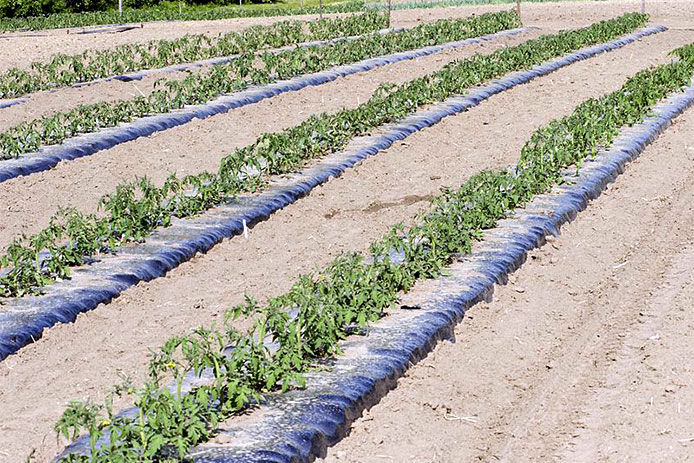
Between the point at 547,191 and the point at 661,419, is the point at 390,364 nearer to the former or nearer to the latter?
the point at 661,419

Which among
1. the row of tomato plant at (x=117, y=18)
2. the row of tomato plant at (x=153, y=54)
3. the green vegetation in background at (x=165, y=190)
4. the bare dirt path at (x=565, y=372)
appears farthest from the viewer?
the row of tomato plant at (x=117, y=18)

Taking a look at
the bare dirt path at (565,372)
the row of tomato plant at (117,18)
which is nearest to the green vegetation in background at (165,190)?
the bare dirt path at (565,372)

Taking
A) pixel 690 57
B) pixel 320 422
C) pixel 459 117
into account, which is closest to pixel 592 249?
pixel 320 422

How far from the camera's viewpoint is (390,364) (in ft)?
18.2

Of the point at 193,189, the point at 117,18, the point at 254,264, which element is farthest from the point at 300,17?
the point at 254,264

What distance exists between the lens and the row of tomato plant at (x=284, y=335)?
4426 mm

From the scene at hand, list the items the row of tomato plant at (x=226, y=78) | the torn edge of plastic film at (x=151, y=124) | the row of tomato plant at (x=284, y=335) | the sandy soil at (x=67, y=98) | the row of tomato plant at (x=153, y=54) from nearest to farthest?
the row of tomato plant at (x=284, y=335) < the torn edge of plastic film at (x=151, y=124) < the row of tomato plant at (x=226, y=78) < the sandy soil at (x=67, y=98) < the row of tomato plant at (x=153, y=54)

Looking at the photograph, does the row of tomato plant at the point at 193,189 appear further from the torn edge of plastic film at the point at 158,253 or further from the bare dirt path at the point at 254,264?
the bare dirt path at the point at 254,264

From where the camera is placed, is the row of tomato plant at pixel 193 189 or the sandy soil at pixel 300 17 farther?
the sandy soil at pixel 300 17

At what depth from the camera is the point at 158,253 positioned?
7.62 m

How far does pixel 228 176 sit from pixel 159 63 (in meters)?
9.43

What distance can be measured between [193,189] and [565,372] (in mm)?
4333

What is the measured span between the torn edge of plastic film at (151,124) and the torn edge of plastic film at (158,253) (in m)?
2.32

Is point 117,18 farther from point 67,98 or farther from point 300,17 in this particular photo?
point 67,98
